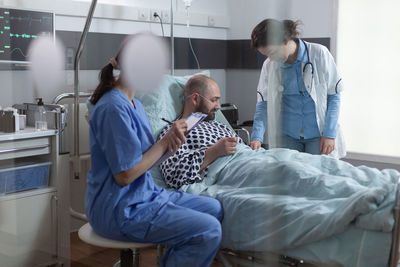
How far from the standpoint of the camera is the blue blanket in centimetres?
135

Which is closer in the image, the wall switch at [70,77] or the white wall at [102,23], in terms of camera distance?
the white wall at [102,23]

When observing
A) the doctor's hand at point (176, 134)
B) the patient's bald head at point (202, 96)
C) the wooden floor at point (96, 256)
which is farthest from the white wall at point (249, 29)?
the wooden floor at point (96, 256)

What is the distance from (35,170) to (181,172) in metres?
0.63

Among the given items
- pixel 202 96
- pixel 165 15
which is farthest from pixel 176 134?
pixel 165 15

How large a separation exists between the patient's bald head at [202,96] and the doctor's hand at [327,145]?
2.21ft

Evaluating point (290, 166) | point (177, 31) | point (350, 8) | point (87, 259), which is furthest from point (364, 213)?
point (177, 31)

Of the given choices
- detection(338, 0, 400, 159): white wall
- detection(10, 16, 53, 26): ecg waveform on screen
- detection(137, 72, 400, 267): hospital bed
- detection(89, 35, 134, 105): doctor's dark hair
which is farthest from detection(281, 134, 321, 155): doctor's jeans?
detection(10, 16, 53, 26): ecg waveform on screen

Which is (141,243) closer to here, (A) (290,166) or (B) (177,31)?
(A) (290,166)

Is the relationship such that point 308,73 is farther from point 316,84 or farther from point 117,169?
point 117,169

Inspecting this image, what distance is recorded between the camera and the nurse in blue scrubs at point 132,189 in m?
1.42

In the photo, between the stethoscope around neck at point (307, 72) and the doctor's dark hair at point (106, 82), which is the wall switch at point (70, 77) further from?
the stethoscope around neck at point (307, 72)

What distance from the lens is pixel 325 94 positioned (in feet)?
4.88

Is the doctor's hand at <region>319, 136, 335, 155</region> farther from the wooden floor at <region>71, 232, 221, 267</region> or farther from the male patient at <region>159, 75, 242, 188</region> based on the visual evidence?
the wooden floor at <region>71, 232, 221, 267</region>

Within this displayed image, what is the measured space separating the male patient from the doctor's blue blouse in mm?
562
